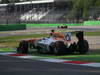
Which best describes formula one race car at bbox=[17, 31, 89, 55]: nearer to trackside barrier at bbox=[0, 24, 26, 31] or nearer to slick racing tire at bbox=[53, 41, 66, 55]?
slick racing tire at bbox=[53, 41, 66, 55]

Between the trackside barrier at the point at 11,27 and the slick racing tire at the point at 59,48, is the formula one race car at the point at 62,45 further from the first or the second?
the trackside barrier at the point at 11,27

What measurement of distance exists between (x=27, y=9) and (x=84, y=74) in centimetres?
10467

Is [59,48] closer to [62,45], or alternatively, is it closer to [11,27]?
[62,45]

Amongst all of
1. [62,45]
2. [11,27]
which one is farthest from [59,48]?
[11,27]

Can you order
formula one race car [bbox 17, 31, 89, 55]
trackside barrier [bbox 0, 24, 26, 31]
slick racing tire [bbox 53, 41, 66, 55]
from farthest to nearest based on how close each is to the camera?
1. trackside barrier [bbox 0, 24, 26, 31]
2. formula one race car [bbox 17, 31, 89, 55]
3. slick racing tire [bbox 53, 41, 66, 55]

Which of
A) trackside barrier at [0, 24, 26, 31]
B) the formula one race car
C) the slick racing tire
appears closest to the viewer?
the slick racing tire

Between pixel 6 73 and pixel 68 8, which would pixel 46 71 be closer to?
pixel 6 73

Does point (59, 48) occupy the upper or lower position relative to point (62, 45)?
lower

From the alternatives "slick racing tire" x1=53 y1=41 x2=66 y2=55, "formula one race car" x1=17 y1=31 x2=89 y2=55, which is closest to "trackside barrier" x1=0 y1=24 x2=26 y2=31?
"formula one race car" x1=17 y1=31 x2=89 y2=55

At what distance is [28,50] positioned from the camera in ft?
62.3

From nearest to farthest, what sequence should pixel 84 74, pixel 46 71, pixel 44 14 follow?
pixel 84 74, pixel 46 71, pixel 44 14

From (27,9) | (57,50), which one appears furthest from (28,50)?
(27,9)

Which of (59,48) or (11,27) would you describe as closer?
(59,48)

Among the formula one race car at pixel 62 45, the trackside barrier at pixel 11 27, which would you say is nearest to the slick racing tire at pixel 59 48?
the formula one race car at pixel 62 45
